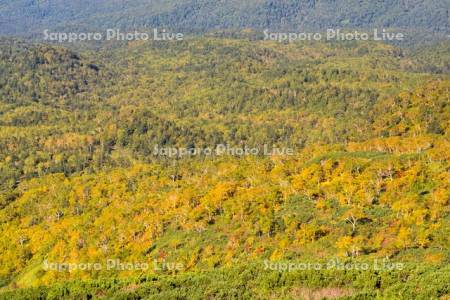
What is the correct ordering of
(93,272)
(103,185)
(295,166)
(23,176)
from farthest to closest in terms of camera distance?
(23,176) < (103,185) < (295,166) < (93,272)

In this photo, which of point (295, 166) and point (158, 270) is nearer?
point (158, 270)

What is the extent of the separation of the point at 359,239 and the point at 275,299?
82.7ft

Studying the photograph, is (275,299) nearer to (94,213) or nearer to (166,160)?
(94,213)

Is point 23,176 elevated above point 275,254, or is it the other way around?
point 275,254

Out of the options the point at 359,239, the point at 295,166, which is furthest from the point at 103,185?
the point at 359,239

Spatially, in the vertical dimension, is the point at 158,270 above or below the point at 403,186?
below

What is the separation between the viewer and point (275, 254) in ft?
216

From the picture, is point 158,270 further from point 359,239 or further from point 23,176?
point 23,176

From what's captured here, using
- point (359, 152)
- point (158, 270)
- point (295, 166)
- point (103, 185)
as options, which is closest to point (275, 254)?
point (158, 270)

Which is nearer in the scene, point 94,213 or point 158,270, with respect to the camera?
point 158,270

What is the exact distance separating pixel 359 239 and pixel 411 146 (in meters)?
43.2

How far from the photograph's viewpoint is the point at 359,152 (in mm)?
102938

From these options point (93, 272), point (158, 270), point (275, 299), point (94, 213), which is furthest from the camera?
point (94, 213)

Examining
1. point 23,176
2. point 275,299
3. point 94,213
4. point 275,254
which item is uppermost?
point 275,299
